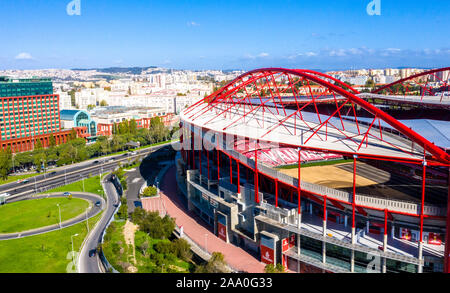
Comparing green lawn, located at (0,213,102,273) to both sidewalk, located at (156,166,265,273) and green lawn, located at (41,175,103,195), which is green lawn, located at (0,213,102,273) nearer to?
sidewalk, located at (156,166,265,273)

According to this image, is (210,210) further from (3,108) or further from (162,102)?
(162,102)

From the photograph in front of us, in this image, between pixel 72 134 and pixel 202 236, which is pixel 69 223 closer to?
pixel 202 236

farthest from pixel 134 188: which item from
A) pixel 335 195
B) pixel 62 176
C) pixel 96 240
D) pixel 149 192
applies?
pixel 335 195

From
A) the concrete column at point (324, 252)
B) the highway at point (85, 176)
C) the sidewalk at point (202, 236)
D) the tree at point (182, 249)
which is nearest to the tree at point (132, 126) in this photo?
the highway at point (85, 176)

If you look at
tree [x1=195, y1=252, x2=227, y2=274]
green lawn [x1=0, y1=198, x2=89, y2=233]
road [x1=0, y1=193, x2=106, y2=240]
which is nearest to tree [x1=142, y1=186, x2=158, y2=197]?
road [x1=0, y1=193, x2=106, y2=240]
